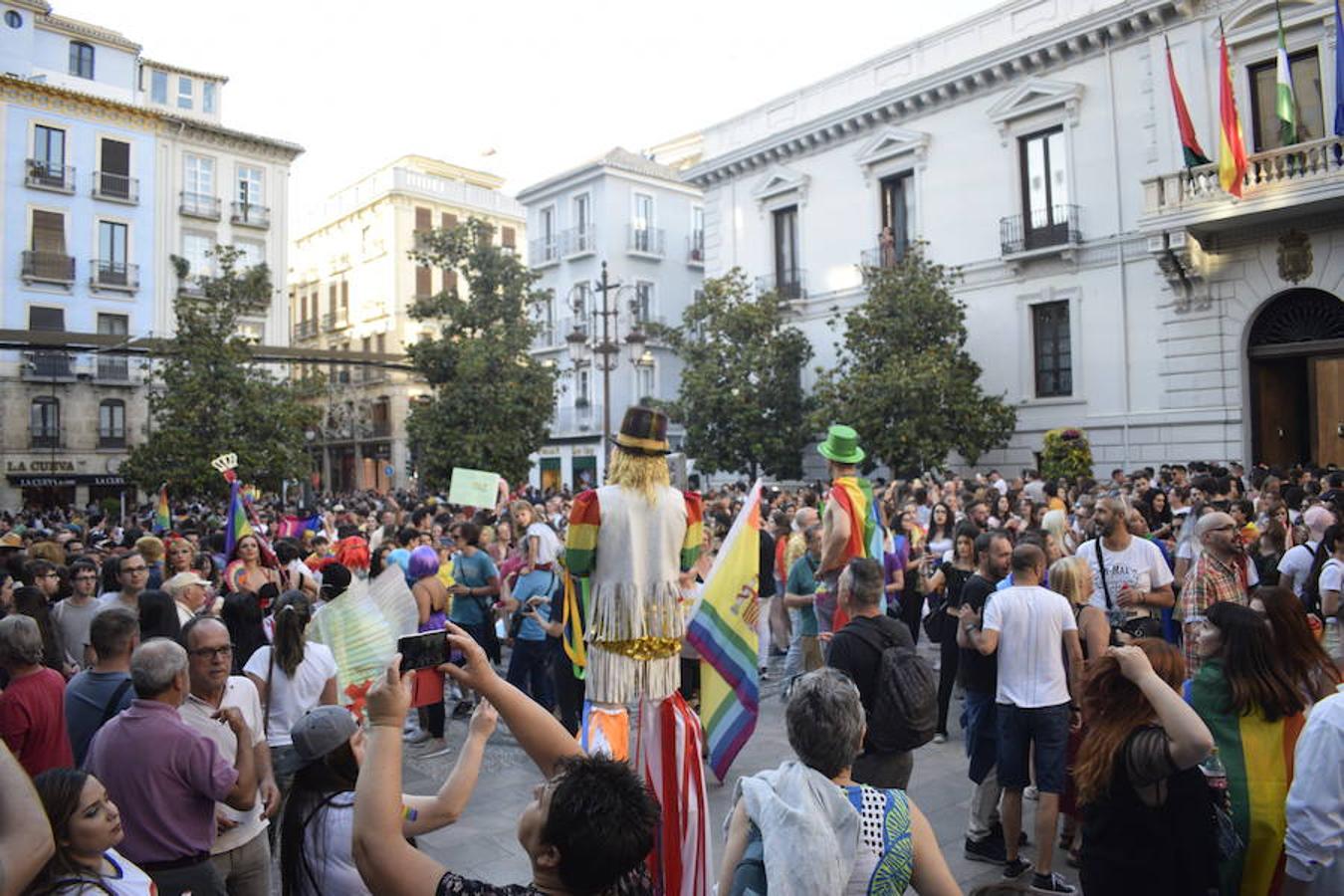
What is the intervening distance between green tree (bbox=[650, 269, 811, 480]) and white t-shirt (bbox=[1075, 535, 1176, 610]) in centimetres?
1706

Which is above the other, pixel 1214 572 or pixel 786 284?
pixel 786 284

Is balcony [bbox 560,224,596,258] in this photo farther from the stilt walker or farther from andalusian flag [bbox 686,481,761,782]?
the stilt walker

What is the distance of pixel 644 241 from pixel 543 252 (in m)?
4.13

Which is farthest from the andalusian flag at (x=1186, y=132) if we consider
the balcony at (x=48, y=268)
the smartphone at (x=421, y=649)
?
the balcony at (x=48, y=268)

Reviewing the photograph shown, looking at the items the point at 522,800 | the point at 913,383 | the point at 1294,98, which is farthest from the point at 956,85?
the point at 522,800

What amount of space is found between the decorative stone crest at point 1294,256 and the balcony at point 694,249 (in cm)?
2233

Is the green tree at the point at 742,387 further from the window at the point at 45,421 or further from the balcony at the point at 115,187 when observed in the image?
the window at the point at 45,421

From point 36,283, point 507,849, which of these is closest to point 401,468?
point 36,283

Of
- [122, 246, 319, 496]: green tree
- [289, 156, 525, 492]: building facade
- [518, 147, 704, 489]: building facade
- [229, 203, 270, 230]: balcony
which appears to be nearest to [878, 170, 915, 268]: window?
[518, 147, 704, 489]: building facade

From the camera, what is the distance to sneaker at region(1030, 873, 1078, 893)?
13.9 feet

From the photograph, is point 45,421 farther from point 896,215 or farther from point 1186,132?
point 1186,132

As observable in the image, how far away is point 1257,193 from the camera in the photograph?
→ 15758 millimetres

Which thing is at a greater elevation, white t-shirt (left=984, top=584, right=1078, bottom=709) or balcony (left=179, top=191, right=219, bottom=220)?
balcony (left=179, top=191, right=219, bottom=220)

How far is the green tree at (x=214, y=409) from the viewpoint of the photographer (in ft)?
60.4
